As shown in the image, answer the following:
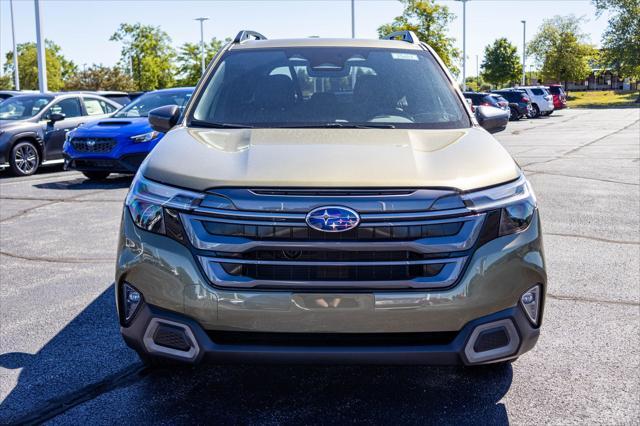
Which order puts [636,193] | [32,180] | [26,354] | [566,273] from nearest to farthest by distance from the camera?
[26,354], [566,273], [636,193], [32,180]

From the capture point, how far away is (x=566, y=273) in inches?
235

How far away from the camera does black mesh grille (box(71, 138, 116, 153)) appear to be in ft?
39.4

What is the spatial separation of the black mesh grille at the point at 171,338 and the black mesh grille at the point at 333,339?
113 mm

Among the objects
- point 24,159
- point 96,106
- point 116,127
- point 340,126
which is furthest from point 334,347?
point 96,106

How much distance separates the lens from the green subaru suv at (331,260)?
2908 mm

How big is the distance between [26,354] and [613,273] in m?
4.50

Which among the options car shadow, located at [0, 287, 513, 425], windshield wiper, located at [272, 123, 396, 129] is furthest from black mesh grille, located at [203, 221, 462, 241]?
windshield wiper, located at [272, 123, 396, 129]

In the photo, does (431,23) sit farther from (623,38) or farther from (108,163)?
(108,163)

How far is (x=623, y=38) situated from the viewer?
66.9 meters

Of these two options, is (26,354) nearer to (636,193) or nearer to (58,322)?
(58,322)

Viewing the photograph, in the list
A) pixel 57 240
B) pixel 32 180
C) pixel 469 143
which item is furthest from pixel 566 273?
pixel 32 180

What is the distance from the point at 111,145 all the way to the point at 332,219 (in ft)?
32.2

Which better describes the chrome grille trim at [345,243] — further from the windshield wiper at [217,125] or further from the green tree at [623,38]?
the green tree at [623,38]

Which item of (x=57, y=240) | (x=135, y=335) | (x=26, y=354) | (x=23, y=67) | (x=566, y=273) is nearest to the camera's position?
(x=135, y=335)
